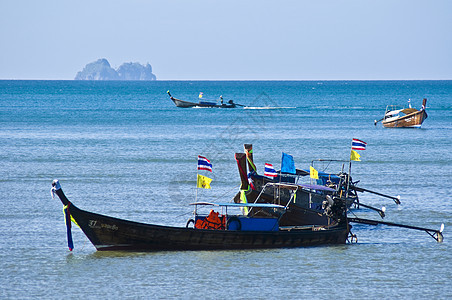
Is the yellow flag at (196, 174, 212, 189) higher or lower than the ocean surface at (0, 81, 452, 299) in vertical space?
higher

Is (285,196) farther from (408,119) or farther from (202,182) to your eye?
(408,119)

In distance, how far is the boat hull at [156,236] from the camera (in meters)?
24.8

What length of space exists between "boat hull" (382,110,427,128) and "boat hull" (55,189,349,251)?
56.5 m

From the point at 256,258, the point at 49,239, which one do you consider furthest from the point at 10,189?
the point at 256,258

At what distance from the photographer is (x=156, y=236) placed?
2506cm

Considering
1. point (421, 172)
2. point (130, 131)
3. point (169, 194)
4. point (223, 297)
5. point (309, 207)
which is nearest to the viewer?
point (223, 297)

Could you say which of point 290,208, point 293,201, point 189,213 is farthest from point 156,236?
point 293,201

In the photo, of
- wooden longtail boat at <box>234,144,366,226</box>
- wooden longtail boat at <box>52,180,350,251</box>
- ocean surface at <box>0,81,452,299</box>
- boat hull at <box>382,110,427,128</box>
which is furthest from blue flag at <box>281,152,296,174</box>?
boat hull at <box>382,110,427,128</box>

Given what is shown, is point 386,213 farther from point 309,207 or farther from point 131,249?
point 131,249

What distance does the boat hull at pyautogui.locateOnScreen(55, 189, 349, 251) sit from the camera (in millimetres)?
24766

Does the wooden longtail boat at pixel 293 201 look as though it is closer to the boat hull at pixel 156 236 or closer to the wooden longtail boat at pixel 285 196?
the wooden longtail boat at pixel 285 196

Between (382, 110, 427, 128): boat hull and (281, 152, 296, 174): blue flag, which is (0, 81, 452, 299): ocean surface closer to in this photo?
(281, 152, 296, 174): blue flag

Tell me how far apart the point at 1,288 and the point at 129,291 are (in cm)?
396

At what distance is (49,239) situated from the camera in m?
27.0
